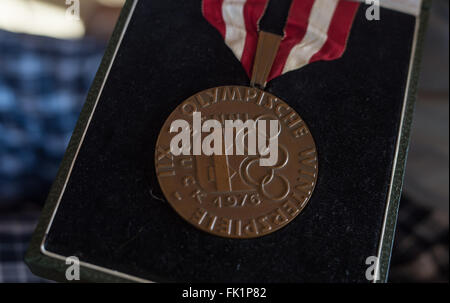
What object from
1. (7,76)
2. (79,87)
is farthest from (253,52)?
(7,76)

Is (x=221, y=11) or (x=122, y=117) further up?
(x=221, y=11)

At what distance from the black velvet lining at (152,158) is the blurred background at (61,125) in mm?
397

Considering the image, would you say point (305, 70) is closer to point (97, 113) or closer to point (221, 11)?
point (221, 11)

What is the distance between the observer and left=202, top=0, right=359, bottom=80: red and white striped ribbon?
0.85m

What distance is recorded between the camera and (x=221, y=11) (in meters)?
0.88

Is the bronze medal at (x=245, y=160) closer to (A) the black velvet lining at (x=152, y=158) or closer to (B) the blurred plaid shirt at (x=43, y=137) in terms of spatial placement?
(A) the black velvet lining at (x=152, y=158)

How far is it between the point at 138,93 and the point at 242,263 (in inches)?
14.0

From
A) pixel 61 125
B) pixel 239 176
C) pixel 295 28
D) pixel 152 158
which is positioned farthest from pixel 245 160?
pixel 61 125

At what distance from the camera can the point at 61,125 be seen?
1287 mm

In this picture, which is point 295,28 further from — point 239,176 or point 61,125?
point 61,125

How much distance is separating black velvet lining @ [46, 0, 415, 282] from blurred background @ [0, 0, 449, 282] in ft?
1.30

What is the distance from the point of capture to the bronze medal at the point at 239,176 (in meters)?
0.71

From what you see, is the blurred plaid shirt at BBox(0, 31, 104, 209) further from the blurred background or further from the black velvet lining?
the black velvet lining

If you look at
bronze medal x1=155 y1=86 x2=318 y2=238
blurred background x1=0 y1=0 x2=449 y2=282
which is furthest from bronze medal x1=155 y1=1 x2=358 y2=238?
blurred background x1=0 y1=0 x2=449 y2=282
